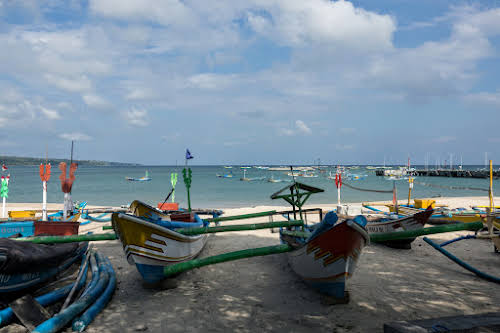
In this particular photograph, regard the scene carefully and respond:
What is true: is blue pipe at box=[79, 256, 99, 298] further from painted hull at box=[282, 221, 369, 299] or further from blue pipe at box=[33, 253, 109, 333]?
painted hull at box=[282, 221, 369, 299]

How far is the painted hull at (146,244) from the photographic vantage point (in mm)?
6078

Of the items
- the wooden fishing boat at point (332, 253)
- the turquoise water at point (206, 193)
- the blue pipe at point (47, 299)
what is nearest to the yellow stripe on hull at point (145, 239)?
the blue pipe at point (47, 299)

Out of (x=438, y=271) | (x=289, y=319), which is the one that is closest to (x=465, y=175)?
(x=438, y=271)

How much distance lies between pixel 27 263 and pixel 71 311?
1.36 meters

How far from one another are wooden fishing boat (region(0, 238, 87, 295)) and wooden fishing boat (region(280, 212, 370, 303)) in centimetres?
512

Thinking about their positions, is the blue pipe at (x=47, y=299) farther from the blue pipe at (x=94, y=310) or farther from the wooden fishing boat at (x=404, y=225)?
the wooden fishing boat at (x=404, y=225)

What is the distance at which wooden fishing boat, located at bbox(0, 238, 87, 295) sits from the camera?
5344 millimetres

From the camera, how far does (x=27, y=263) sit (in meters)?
5.75

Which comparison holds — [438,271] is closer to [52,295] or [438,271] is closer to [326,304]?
[326,304]

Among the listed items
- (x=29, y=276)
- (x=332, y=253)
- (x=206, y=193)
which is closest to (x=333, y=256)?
(x=332, y=253)

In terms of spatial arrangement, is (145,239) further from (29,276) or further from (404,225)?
(404,225)

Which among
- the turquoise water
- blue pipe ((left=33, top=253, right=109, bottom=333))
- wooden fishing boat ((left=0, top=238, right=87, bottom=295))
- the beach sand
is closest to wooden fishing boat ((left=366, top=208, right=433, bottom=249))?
the beach sand

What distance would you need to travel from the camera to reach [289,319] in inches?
224

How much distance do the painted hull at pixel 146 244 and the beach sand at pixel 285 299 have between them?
2.27 ft
